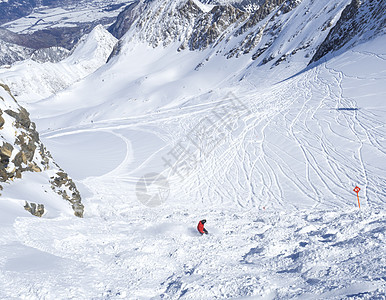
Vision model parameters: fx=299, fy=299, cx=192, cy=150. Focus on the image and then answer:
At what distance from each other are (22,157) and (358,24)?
138 feet

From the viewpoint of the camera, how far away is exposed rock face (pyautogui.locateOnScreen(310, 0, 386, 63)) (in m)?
34.8

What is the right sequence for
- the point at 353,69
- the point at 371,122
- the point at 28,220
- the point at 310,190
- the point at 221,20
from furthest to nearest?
the point at 221,20 < the point at 353,69 < the point at 371,122 < the point at 310,190 < the point at 28,220

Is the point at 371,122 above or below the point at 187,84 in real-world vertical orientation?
above

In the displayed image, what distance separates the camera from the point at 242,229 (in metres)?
8.98

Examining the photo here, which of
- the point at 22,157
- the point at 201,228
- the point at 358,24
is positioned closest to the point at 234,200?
the point at 201,228

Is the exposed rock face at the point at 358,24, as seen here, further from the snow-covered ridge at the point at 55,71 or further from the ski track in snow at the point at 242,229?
the snow-covered ridge at the point at 55,71

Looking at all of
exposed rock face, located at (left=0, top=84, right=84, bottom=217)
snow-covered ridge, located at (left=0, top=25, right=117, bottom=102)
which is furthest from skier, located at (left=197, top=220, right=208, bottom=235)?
snow-covered ridge, located at (left=0, top=25, right=117, bottom=102)

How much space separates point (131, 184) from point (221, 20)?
7445 centimetres

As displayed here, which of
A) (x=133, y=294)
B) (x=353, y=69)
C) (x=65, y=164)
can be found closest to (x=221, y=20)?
(x=353, y=69)

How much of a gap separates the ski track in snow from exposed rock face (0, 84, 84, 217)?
1.00m

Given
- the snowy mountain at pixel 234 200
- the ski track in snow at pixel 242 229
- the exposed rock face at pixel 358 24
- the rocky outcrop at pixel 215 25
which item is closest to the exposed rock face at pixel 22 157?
the snowy mountain at pixel 234 200

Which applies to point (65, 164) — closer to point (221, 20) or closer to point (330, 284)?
point (330, 284)

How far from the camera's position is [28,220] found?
8.51 metres

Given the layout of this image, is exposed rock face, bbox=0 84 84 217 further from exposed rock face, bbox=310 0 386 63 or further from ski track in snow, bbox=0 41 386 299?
exposed rock face, bbox=310 0 386 63
